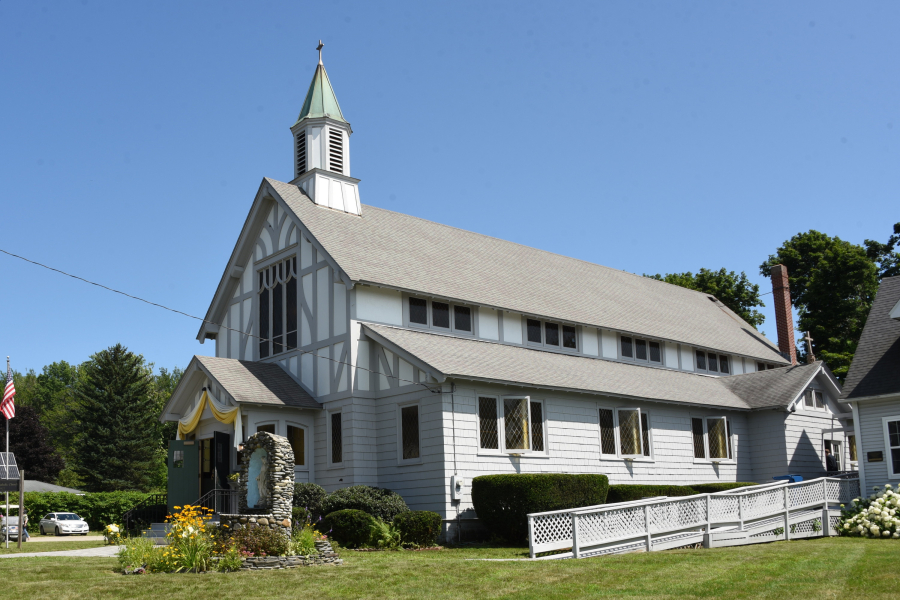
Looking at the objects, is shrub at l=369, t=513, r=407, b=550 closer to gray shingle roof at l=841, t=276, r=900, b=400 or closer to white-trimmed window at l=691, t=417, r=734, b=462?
white-trimmed window at l=691, t=417, r=734, b=462

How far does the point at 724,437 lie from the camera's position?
31.4 meters

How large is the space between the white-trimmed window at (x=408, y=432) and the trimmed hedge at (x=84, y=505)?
2375 cm

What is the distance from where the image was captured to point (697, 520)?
19984mm

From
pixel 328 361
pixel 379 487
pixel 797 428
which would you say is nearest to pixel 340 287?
pixel 328 361

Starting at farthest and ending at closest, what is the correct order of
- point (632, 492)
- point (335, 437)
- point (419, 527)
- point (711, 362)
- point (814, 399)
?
point (711, 362) → point (814, 399) → point (335, 437) → point (632, 492) → point (419, 527)

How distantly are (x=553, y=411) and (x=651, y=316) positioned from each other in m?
12.0

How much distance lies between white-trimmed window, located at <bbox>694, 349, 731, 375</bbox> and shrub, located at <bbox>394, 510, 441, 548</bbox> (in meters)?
18.4

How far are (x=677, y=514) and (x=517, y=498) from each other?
3862 mm

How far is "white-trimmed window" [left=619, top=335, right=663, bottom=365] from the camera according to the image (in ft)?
107

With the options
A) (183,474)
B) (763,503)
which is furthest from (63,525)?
(763,503)

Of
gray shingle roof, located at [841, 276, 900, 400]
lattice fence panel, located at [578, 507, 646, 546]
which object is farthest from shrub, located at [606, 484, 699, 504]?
gray shingle roof, located at [841, 276, 900, 400]

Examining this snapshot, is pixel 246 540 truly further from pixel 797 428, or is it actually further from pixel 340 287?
pixel 797 428

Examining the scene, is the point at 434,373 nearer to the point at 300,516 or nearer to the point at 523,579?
the point at 300,516

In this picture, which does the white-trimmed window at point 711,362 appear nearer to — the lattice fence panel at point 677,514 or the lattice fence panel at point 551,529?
the lattice fence panel at point 677,514
